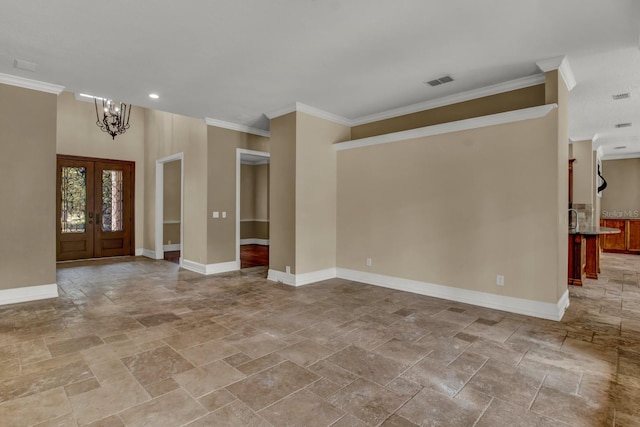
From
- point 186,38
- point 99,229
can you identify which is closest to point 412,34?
point 186,38

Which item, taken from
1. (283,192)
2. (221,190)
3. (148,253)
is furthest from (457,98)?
(148,253)

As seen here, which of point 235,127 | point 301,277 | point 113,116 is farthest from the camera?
point 235,127

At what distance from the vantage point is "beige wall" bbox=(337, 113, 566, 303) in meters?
3.81

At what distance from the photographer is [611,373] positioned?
2525mm

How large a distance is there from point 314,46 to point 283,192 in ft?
8.62

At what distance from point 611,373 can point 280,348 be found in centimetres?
265

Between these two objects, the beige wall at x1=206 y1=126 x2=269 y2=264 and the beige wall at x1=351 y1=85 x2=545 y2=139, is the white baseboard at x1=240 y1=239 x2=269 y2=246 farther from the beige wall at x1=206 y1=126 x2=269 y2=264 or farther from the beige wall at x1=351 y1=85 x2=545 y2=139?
the beige wall at x1=351 y1=85 x2=545 y2=139

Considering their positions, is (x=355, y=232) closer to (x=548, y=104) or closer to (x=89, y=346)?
(x=548, y=104)

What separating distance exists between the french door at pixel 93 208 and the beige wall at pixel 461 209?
18.8 ft

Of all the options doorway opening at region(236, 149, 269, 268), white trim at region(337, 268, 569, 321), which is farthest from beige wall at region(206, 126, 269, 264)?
doorway opening at region(236, 149, 269, 268)

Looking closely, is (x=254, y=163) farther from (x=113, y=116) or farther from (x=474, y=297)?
(x=474, y=297)

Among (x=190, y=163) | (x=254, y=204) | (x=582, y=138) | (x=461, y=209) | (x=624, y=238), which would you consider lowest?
(x=624, y=238)

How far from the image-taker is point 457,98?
15.5 feet

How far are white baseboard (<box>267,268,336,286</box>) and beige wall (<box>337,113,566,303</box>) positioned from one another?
0.31 m
